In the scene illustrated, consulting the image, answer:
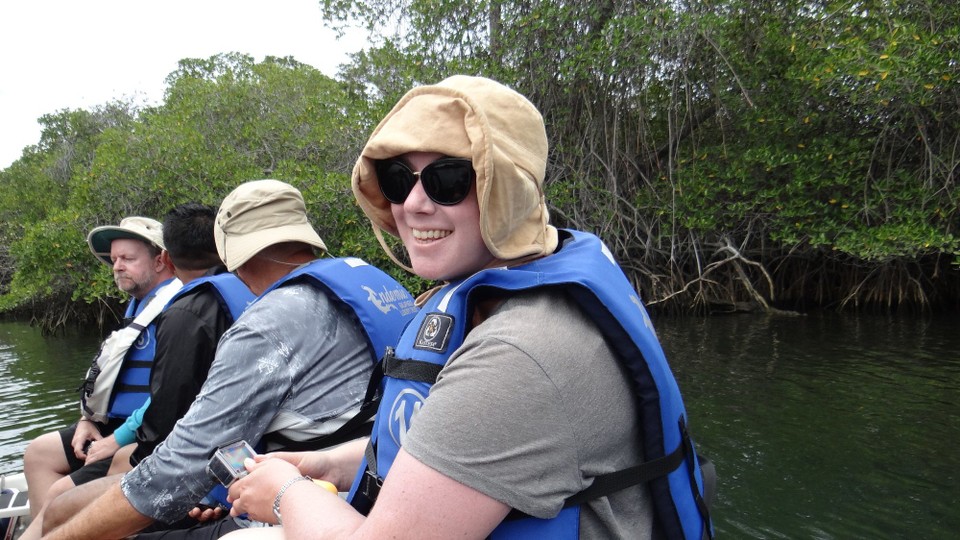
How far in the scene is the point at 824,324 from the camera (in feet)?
34.5

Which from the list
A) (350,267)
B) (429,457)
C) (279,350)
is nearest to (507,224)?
(429,457)

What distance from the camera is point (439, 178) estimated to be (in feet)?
4.05

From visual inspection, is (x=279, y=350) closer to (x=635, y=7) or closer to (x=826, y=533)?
(x=826, y=533)

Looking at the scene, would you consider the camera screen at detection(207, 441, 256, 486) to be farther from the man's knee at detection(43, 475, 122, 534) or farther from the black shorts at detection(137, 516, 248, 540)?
the man's knee at detection(43, 475, 122, 534)

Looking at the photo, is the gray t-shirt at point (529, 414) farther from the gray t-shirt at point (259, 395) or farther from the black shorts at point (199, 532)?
the black shorts at point (199, 532)

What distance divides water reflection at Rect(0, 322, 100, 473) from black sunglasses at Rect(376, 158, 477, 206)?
20.1 feet

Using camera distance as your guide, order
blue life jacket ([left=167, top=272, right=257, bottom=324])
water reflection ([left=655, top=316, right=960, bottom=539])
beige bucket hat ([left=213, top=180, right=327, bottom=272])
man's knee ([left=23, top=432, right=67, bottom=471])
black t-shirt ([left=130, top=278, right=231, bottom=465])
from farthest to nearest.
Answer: water reflection ([left=655, top=316, right=960, bottom=539]) → man's knee ([left=23, top=432, right=67, bottom=471]) → blue life jacket ([left=167, top=272, right=257, bottom=324]) → black t-shirt ([left=130, top=278, right=231, bottom=465]) → beige bucket hat ([left=213, top=180, right=327, bottom=272])

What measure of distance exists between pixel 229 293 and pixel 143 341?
0.77 meters

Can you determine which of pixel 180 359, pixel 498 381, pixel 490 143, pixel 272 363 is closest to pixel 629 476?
pixel 498 381

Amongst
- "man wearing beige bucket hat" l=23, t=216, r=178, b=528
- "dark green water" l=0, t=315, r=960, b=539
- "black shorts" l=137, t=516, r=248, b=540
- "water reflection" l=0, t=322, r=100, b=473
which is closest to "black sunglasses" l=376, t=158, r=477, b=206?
"black shorts" l=137, t=516, r=248, b=540

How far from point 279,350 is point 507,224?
98 cm

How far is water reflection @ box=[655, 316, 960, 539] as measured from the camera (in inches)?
158

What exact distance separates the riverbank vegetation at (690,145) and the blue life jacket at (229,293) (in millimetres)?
6877

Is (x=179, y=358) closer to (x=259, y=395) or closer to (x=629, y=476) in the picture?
(x=259, y=395)
